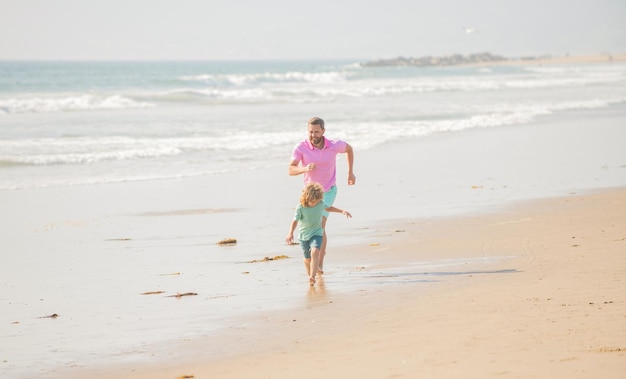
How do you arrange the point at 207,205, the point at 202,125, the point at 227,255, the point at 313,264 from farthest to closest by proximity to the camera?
the point at 202,125, the point at 207,205, the point at 227,255, the point at 313,264

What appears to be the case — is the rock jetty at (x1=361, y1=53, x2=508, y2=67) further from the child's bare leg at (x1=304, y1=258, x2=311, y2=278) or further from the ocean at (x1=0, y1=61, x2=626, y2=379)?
the child's bare leg at (x1=304, y1=258, x2=311, y2=278)

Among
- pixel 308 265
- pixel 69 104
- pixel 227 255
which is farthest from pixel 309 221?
pixel 69 104

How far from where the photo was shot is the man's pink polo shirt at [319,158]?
800 cm

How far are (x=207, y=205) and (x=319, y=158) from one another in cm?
479

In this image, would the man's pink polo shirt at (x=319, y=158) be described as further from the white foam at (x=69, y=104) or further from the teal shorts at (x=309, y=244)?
the white foam at (x=69, y=104)

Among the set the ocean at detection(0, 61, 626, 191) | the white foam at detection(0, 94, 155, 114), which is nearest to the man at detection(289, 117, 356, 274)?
the ocean at detection(0, 61, 626, 191)

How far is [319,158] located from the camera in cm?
800

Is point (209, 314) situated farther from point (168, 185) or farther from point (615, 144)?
point (615, 144)

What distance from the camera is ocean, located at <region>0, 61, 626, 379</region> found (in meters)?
6.49

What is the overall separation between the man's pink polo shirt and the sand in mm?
1135

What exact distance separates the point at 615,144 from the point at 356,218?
10064mm

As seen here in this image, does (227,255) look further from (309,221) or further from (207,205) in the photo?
(207,205)

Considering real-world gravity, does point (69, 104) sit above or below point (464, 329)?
below

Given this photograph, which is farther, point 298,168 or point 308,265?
point 298,168
